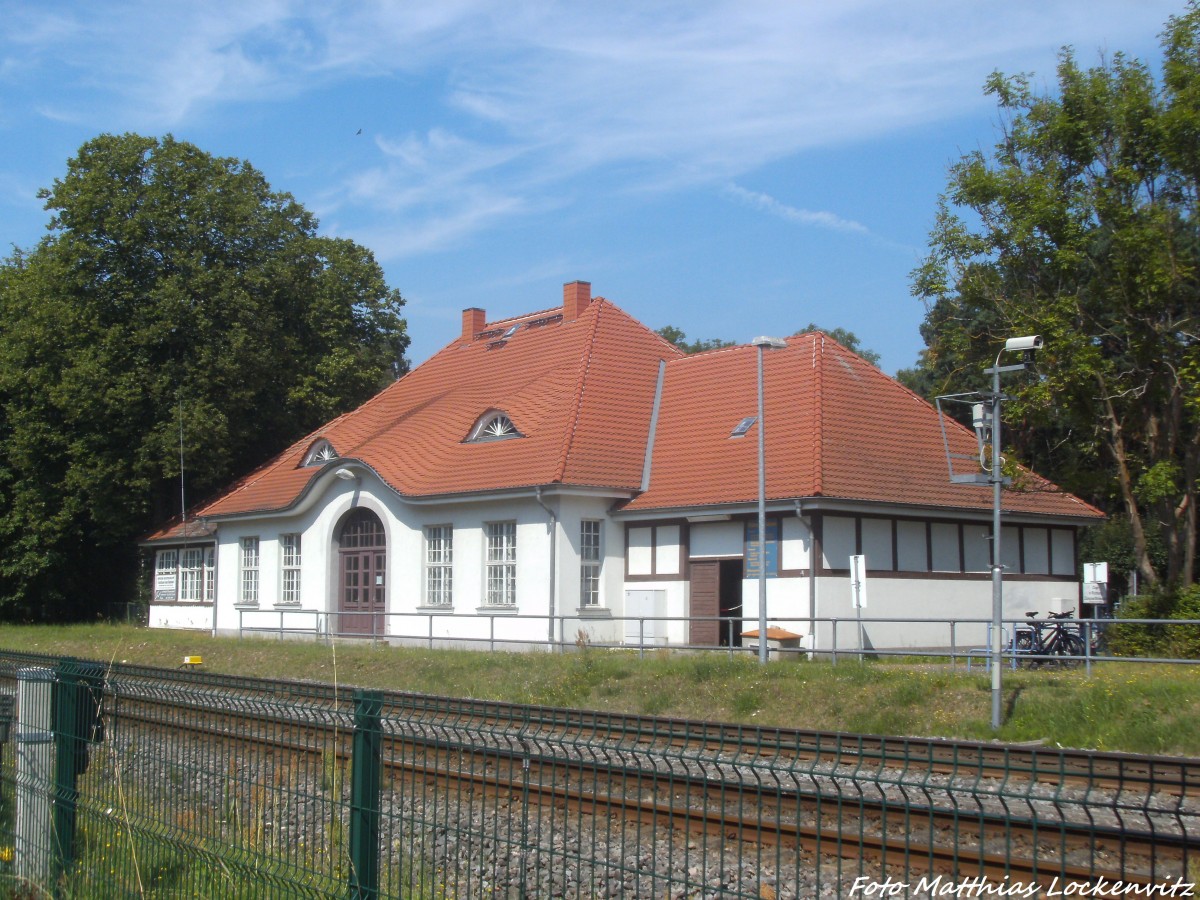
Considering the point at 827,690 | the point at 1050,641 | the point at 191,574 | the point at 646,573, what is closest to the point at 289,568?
the point at 191,574

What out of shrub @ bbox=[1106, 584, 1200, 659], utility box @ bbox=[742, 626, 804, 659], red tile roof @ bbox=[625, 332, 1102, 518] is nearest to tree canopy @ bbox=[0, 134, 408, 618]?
red tile roof @ bbox=[625, 332, 1102, 518]

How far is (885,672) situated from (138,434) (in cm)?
3126

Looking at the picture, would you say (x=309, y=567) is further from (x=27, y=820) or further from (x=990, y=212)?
(x=27, y=820)

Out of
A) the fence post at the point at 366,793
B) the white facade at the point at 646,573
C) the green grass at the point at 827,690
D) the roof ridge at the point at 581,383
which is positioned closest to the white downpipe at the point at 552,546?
the white facade at the point at 646,573

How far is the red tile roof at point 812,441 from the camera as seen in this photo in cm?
2689

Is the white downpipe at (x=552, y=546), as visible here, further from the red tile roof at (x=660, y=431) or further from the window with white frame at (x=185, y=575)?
the window with white frame at (x=185, y=575)

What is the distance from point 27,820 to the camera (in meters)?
8.00

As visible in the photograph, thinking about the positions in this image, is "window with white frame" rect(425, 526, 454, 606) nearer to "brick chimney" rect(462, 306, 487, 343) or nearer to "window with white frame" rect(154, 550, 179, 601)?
"brick chimney" rect(462, 306, 487, 343)

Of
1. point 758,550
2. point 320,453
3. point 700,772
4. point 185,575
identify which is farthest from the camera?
point 185,575

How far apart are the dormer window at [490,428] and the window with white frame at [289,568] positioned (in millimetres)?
6861

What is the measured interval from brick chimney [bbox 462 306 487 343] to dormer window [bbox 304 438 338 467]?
6.35 meters

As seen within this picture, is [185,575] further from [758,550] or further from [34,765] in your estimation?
[34,765]

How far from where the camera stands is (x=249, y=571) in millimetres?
37844

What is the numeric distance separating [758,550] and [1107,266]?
878 centimetres
